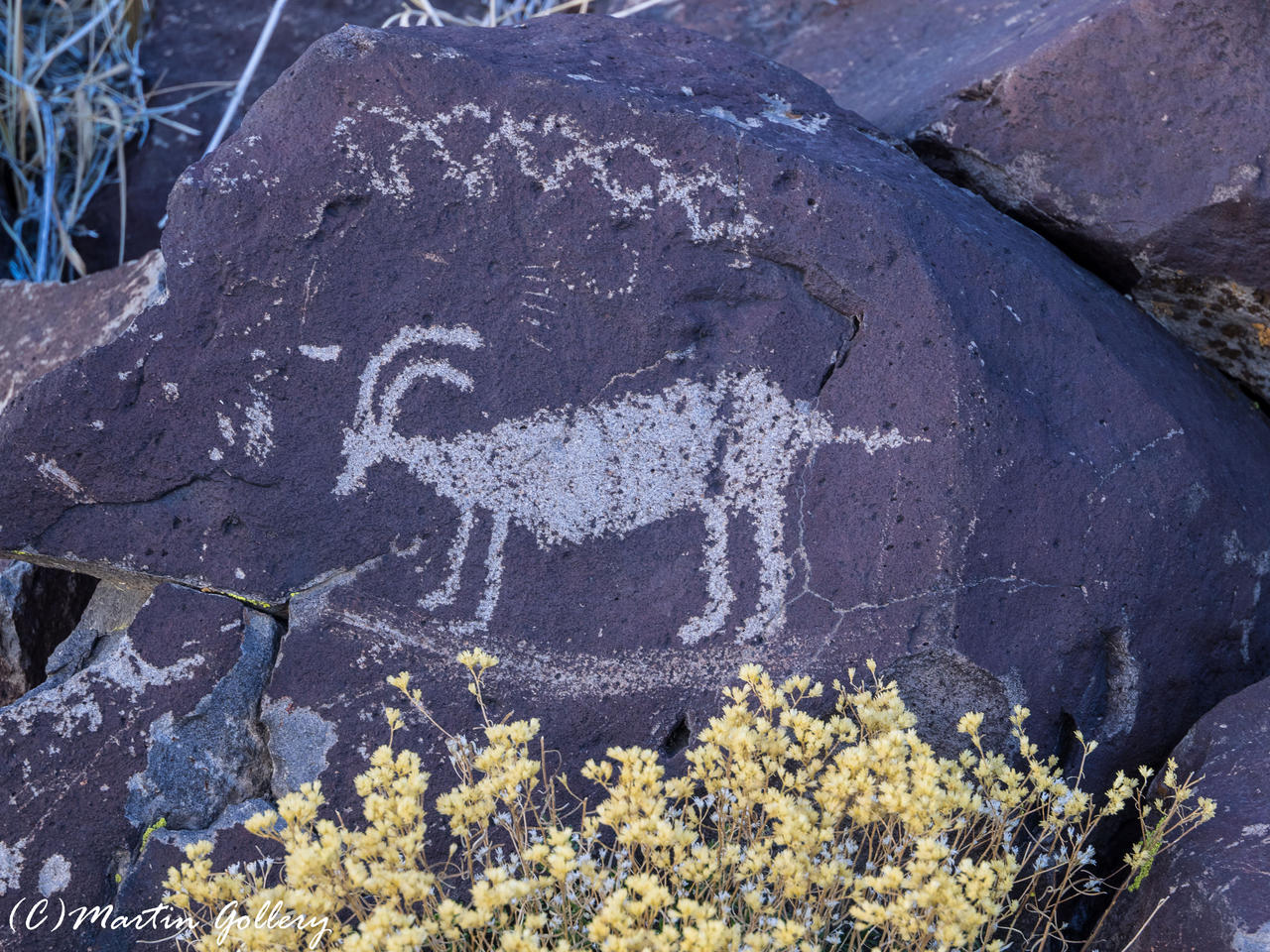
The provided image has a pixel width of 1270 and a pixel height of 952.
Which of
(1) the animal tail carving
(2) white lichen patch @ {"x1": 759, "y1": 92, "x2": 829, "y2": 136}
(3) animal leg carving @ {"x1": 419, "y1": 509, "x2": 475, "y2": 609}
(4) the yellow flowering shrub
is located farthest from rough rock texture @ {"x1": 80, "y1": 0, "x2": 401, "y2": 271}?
(4) the yellow flowering shrub

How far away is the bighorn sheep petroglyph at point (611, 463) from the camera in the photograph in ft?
7.62

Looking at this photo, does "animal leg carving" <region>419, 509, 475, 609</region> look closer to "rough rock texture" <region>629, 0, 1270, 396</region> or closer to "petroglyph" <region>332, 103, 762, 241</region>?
"petroglyph" <region>332, 103, 762, 241</region>

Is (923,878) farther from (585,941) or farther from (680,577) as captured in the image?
(680,577)

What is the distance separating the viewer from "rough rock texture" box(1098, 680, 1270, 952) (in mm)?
1987

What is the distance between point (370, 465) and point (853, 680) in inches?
39.0

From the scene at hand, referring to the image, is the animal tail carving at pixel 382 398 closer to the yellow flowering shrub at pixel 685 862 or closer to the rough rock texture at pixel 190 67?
the yellow flowering shrub at pixel 685 862

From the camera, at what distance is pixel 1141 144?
2.79m

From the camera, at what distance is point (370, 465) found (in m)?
2.32

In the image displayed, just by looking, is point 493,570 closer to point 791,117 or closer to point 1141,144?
point 791,117

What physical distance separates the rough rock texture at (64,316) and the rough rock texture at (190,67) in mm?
1141

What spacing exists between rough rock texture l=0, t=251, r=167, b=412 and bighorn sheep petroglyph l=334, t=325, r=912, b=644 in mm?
859

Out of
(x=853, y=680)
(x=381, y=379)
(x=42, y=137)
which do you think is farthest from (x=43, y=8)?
(x=853, y=680)

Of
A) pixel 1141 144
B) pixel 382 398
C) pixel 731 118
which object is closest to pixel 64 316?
pixel 382 398

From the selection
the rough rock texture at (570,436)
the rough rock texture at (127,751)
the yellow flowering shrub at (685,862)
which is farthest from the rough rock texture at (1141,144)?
the rough rock texture at (127,751)
